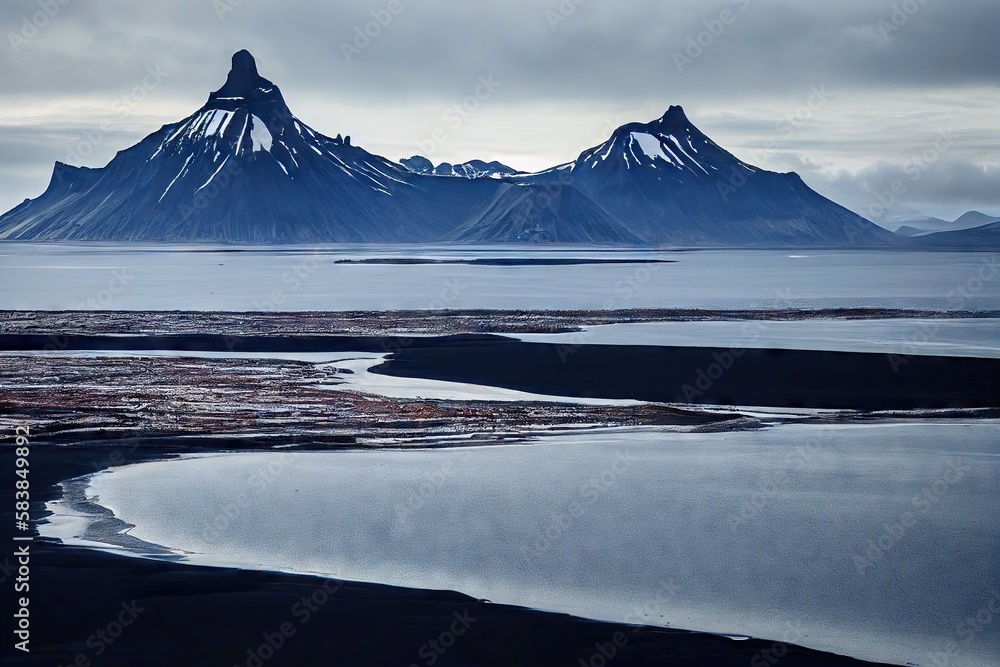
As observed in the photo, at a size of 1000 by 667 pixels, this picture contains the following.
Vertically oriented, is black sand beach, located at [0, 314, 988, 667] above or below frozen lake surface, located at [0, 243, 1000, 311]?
below

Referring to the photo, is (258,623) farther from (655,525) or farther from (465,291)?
(465,291)

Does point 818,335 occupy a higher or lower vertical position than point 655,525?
higher

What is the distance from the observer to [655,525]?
43.9 ft

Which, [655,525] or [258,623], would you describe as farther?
[655,525]

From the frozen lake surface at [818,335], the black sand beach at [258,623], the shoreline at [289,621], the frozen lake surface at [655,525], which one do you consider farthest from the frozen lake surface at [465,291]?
the shoreline at [289,621]

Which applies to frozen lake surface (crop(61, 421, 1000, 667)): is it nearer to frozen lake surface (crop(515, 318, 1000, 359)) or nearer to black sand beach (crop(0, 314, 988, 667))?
black sand beach (crop(0, 314, 988, 667))

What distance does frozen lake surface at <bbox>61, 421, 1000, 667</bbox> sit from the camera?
10.5 meters

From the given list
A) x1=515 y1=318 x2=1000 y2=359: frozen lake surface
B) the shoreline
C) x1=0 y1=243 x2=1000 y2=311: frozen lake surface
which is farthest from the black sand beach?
x1=0 y1=243 x2=1000 y2=311: frozen lake surface

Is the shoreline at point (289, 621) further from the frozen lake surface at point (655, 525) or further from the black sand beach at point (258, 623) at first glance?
the frozen lake surface at point (655, 525)

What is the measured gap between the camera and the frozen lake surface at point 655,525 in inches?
413

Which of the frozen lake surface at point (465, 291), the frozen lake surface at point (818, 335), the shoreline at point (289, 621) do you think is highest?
the frozen lake surface at point (465, 291)

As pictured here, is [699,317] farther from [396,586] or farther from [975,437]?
[396,586]

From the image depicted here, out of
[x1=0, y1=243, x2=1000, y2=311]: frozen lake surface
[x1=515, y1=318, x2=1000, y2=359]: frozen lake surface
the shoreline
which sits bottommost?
the shoreline

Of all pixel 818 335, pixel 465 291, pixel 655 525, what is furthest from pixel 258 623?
pixel 465 291
